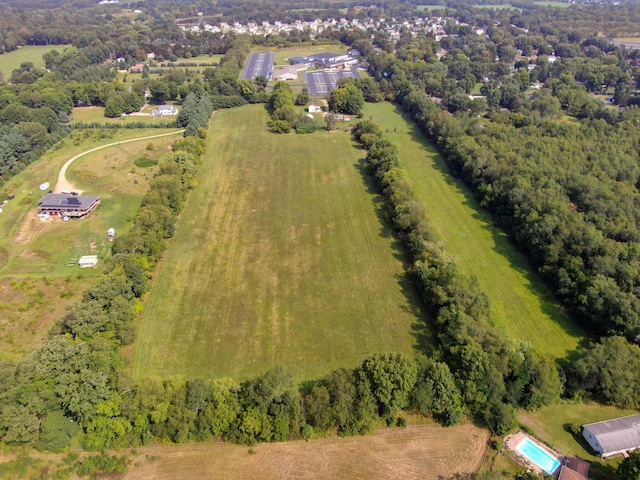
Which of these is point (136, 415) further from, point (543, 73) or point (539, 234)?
point (543, 73)

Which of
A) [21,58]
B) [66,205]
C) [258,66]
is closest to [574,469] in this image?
[66,205]

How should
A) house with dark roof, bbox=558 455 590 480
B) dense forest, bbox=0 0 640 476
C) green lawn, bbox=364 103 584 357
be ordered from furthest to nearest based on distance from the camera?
green lawn, bbox=364 103 584 357
dense forest, bbox=0 0 640 476
house with dark roof, bbox=558 455 590 480

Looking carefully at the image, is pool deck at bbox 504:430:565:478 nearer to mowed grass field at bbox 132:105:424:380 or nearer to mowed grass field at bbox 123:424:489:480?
mowed grass field at bbox 123:424:489:480

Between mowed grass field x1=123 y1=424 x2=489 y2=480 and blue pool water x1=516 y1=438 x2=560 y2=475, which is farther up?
blue pool water x1=516 y1=438 x2=560 y2=475

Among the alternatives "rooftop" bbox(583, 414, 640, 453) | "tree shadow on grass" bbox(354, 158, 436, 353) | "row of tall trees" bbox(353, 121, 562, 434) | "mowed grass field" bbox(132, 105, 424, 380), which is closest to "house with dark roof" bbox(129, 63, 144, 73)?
"mowed grass field" bbox(132, 105, 424, 380)

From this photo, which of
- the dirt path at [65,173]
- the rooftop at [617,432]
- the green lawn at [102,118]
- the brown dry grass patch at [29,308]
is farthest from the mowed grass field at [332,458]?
the green lawn at [102,118]

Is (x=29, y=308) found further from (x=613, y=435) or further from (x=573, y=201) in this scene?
(x=573, y=201)

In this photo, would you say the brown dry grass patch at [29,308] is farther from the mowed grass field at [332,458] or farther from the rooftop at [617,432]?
the rooftop at [617,432]
